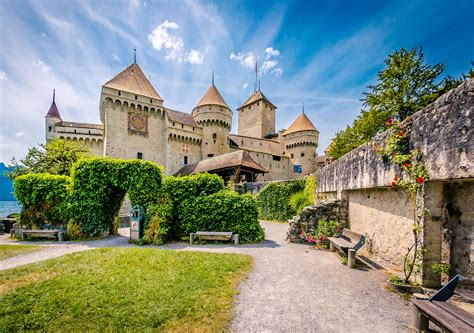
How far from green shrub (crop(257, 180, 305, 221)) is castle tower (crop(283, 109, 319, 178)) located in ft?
77.8

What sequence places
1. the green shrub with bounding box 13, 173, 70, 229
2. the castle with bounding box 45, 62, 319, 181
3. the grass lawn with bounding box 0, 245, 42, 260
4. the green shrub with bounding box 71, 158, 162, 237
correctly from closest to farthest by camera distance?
the grass lawn with bounding box 0, 245, 42, 260
the green shrub with bounding box 71, 158, 162, 237
the green shrub with bounding box 13, 173, 70, 229
the castle with bounding box 45, 62, 319, 181

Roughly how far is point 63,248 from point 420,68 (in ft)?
74.0

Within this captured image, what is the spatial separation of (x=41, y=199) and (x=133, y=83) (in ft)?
71.8

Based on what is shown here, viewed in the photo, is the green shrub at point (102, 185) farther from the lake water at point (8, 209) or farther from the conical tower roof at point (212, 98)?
the lake water at point (8, 209)

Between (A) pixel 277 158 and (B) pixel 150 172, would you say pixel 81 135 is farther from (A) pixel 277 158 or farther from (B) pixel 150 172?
(A) pixel 277 158

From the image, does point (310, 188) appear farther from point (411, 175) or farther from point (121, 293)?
point (121, 293)

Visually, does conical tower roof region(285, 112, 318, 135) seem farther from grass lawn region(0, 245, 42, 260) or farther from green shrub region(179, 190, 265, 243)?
grass lawn region(0, 245, 42, 260)

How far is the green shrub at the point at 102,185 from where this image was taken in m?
8.34

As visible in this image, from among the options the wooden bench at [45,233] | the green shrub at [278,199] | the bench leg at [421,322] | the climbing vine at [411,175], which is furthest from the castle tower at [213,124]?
the bench leg at [421,322]

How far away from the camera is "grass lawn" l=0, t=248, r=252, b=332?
2.86 m

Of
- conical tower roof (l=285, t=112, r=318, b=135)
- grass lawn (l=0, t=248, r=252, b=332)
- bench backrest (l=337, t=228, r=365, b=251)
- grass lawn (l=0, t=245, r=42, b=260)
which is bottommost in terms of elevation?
grass lawn (l=0, t=245, r=42, b=260)

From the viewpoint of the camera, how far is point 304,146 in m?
36.5

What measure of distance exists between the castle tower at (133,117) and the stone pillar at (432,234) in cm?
2766

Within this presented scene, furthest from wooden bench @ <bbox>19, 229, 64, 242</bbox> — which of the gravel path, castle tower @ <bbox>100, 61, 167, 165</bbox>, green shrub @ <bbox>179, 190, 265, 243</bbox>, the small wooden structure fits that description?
castle tower @ <bbox>100, 61, 167, 165</bbox>
